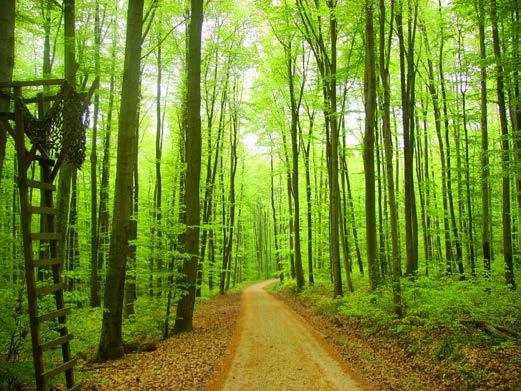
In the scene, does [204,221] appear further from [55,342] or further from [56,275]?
[55,342]

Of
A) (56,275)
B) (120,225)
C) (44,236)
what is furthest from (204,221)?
(44,236)

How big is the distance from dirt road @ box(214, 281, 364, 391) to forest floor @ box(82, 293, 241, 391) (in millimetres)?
445

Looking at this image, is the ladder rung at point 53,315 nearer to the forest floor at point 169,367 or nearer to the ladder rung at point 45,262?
the ladder rung at point 45,262

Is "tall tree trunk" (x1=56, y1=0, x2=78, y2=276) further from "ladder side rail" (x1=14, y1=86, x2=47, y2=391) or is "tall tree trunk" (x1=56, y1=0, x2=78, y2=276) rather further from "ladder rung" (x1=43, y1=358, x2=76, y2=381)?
"ladder side rail" (x1=14, y1=86, x2=47, y2=391)

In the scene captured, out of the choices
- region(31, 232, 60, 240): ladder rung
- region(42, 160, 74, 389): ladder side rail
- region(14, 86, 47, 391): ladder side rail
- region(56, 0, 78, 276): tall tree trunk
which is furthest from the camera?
region(56, 0, 78, 276): tall tree trunk

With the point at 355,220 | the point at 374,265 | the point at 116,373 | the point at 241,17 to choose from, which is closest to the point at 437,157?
the point at 355,220

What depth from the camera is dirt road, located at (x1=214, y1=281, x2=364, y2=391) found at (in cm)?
750

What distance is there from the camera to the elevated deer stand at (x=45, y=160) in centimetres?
522

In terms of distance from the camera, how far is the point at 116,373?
798cm

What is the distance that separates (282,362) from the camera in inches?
355

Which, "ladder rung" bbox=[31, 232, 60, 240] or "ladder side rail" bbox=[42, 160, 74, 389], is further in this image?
"ladder side rail" bbox=[42, 160, 74, 389]

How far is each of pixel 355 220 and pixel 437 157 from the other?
18.1 meters

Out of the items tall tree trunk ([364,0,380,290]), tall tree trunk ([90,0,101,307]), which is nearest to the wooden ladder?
tall tree trunk ([90,0,101,307])

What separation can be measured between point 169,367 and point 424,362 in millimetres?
5498
